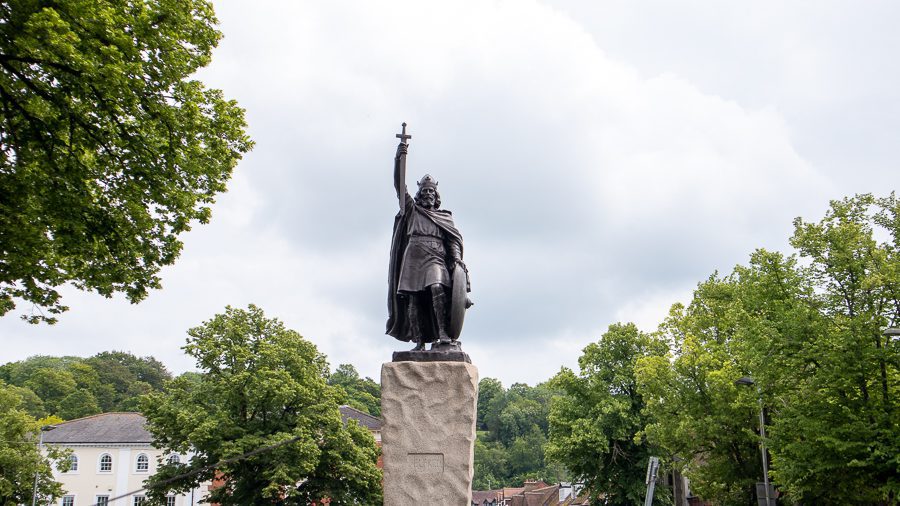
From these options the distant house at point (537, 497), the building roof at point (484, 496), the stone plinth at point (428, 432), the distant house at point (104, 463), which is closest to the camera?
the stone plinth at point (428, 432)

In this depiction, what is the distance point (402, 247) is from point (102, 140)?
16.6ft

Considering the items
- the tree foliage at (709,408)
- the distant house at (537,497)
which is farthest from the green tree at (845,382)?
the distant house at (537,497)

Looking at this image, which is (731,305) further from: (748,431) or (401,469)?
(401,469)

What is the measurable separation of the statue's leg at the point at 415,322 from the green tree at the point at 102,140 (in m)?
4.95

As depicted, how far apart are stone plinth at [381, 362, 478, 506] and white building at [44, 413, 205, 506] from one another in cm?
4909

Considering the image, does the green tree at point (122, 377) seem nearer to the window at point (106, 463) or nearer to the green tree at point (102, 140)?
the window at point (106, 463)

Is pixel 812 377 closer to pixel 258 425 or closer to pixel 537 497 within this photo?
A: pixel 258 425

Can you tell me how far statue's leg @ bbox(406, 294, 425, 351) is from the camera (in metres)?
9.62

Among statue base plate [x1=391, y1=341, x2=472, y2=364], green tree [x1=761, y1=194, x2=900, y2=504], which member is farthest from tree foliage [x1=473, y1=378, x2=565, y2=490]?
statue base plate [x1=391, y1=341, x2=472, y2=364]

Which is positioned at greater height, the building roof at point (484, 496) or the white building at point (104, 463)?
the white building at point (104, 463)

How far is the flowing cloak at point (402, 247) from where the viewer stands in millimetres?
9953

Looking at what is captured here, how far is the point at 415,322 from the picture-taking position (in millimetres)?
9695

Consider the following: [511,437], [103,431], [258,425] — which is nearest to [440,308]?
[258,425]

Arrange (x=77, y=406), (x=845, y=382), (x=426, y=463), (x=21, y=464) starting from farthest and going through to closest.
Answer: (x=77, y=406), (x=21, y=464), (x=845, y=382), (x=426, y=463)
